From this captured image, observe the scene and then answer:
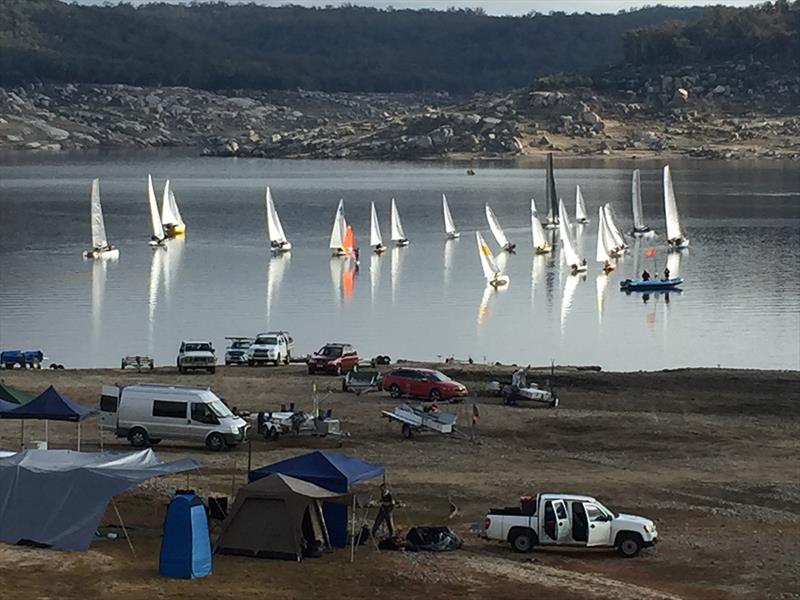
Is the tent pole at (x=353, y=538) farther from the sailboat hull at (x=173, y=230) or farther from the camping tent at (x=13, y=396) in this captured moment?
the sailboat hull at (x=173, y=230)

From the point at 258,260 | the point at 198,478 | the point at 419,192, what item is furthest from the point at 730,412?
the point at 419,192

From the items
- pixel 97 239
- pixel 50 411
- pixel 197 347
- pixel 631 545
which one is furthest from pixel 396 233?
pixel 631 545

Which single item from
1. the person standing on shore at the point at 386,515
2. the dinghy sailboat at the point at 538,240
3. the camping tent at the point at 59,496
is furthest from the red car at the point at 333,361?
the dinghy sailboat at the point at 538,240

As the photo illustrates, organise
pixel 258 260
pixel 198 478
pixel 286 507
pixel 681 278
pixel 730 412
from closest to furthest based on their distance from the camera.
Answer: pixel 286 507 → pixel 198 478 → pixel 730 412 → pixel 681 278 → pixel 258 260

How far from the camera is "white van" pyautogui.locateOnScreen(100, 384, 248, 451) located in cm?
3609

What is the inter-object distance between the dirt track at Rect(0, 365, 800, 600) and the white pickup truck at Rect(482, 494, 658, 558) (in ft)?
0.79

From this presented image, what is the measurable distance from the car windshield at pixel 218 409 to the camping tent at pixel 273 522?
30.7ft

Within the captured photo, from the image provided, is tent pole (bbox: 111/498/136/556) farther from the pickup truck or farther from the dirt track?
the pickup truck

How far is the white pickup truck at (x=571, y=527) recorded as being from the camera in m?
27.2

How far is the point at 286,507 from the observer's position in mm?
26625

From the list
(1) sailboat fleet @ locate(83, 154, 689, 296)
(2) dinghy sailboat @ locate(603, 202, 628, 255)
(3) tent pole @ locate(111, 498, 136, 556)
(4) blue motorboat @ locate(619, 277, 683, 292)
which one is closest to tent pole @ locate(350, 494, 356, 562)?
(3) tent pole @ locate(111, 498, 136, 556)

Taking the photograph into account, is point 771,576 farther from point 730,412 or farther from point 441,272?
point 441,272

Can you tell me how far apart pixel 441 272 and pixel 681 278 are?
14289 mm

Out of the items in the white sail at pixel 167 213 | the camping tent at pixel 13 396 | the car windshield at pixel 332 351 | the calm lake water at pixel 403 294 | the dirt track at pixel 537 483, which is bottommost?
the calm lake water at pixel 403 294
